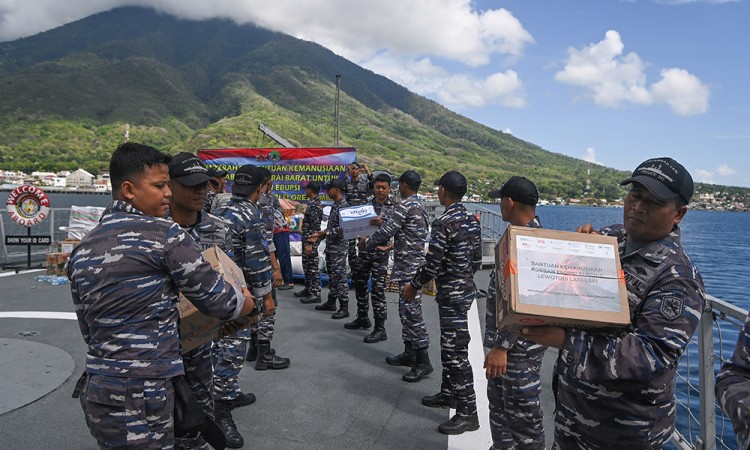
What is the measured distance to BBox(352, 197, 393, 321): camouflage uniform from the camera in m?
6.14

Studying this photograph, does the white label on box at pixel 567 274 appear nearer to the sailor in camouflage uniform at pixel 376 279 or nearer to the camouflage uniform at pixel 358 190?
the sailor in camouflage uniform at pixel 376 279

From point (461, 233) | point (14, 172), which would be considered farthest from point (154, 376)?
point (14, 172)

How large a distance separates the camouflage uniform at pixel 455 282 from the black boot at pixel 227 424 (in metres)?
1.72

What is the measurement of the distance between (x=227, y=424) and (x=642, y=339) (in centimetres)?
295

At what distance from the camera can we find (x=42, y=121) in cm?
10206

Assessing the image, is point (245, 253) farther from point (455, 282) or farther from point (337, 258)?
point (337, 258)

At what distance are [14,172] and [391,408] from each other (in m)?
98.2

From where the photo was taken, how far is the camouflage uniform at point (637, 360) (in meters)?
1.66

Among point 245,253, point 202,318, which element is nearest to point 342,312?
point 245,253

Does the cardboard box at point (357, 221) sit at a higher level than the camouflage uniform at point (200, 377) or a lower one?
higher

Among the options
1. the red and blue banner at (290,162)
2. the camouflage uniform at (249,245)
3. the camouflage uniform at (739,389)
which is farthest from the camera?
the red and blue banner at (290,162)

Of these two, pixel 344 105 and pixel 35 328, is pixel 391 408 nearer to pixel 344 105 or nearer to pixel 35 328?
pixel 35 328

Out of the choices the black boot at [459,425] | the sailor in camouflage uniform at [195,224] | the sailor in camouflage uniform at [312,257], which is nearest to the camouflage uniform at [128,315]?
the sailor in camouflage uniform at [195,224]

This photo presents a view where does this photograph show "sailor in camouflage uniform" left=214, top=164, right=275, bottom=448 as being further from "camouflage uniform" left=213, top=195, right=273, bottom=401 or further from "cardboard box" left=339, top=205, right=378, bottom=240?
"cardboard box" left=339, top=205, right=378, bottom=240
